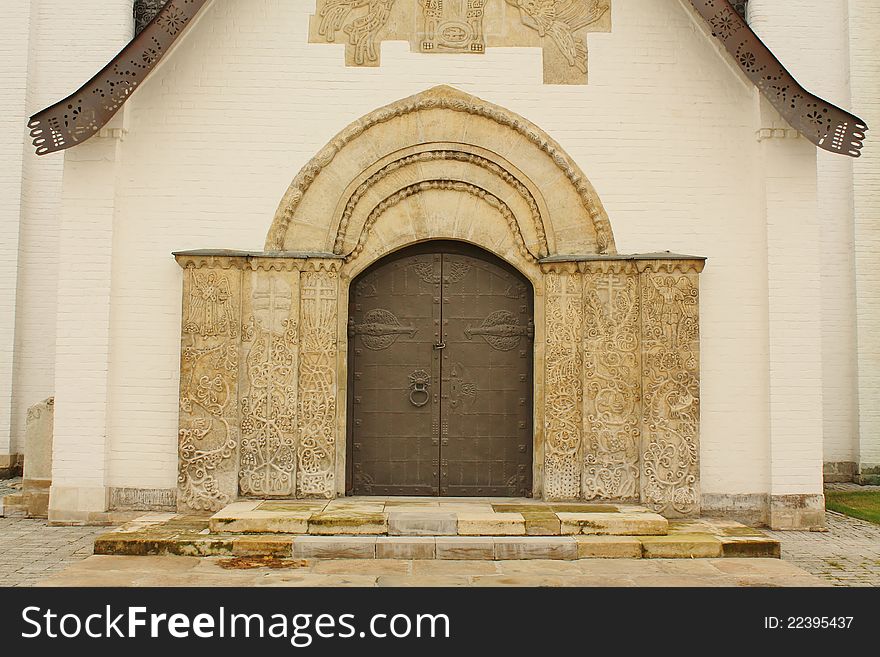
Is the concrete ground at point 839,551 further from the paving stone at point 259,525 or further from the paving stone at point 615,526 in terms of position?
the paving stone at point 259,525

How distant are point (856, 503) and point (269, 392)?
641 centimetres

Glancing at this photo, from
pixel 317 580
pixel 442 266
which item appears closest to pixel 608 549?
pixel 317 580

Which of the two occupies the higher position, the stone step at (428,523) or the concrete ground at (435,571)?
the stone step at (428,523)

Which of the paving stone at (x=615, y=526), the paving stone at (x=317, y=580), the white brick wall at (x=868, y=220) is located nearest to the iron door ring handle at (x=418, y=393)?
the paving stone at (x=615, y=526)

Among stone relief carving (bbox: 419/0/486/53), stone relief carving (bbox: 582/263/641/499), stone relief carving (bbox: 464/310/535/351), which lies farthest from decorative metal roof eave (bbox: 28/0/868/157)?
stone relief carving (bbox: 464/310/535/351)

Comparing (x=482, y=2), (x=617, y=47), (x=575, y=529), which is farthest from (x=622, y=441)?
(x=482, y=2)

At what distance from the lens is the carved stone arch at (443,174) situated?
8.12 meters

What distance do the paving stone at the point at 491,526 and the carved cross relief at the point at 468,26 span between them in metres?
4.00

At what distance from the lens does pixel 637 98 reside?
8234 millimetres

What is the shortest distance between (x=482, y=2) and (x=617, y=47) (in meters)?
1.32

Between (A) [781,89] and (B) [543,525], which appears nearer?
→ (B) [543,525]

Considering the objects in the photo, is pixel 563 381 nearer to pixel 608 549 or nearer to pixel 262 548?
pixel 608 549

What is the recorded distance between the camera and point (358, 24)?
27.2 ft

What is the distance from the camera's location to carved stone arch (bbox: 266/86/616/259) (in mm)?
8125
